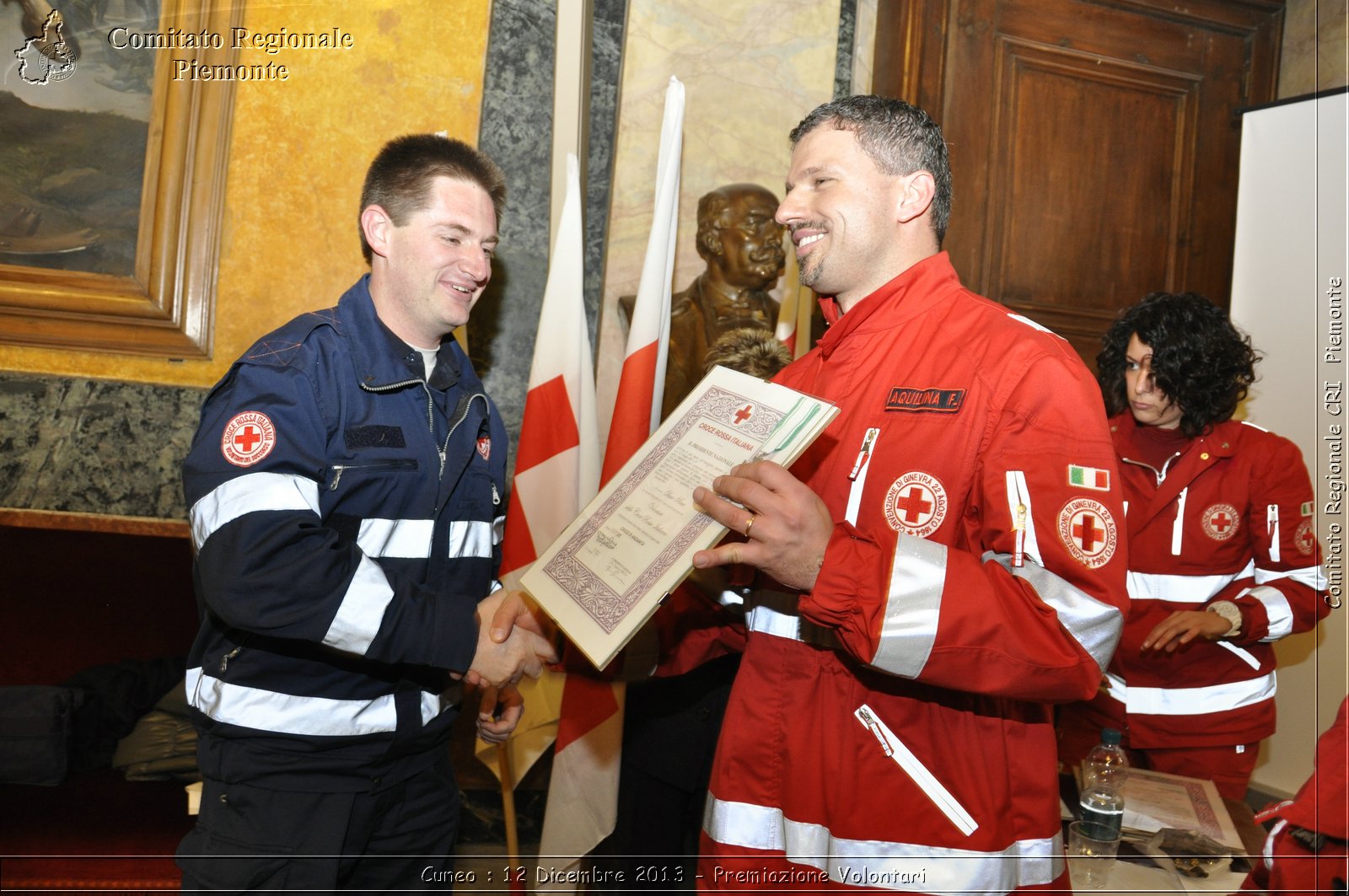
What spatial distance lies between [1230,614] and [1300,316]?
150 centimetres

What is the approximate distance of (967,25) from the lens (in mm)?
3953

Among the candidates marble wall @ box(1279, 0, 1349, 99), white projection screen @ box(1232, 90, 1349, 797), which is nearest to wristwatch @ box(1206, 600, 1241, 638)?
white projection screen @ box(1232, 90, 1349, 797)

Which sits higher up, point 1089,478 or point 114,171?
point 114,171

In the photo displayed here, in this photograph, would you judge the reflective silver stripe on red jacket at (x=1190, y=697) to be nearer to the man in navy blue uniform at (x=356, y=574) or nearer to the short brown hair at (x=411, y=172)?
the man in navy blue uniform at (x=356, y=574)

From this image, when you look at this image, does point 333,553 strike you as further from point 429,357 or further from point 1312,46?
point 1312,46

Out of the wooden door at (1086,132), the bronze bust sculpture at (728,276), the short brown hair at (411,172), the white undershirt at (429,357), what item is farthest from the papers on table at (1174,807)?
the wooden door at (1086,132)

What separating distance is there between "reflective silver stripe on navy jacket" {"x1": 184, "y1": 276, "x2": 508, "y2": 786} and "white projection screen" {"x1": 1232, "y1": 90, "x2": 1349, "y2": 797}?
293cm

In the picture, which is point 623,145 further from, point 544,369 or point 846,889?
point 846,889

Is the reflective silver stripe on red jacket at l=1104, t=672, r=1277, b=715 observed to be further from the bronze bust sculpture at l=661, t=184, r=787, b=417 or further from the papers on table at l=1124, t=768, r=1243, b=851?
the bronze bust sculpture at l=661, t=184, r=787, b=417

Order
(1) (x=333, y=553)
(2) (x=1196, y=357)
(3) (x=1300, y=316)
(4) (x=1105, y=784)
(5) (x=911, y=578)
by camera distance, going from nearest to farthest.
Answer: (5) (x=911, y=578)
(1) (x=333, y=553)
(4) (x=1105, y=784)
(2) (x=1196, y=357)
(3) (x=1300, y=316)

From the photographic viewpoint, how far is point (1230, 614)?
8.63 feet

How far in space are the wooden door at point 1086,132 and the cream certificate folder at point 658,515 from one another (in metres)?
2.74

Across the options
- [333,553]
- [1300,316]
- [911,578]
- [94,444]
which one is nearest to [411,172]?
[333,553]

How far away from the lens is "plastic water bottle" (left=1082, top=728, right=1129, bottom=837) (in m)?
1.85
